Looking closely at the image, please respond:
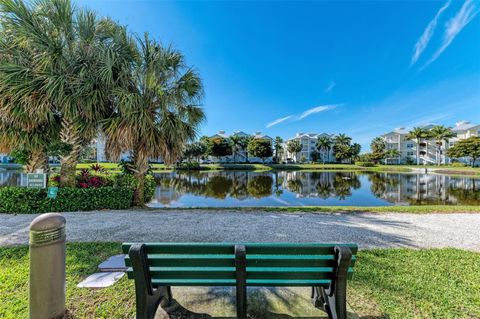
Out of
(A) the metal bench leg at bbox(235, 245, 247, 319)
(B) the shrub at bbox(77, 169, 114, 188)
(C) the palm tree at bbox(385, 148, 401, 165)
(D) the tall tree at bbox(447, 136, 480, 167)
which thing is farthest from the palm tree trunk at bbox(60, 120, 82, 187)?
(C) the palm tree at bbox(385, 148, 401, 165)

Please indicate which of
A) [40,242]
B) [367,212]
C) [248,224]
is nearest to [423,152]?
[367,212]

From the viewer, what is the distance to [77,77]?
682 centimetres

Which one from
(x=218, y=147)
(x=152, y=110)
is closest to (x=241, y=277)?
(x=152, y=110)

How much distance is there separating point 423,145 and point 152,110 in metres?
83.6

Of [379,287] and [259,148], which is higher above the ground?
[259,148]

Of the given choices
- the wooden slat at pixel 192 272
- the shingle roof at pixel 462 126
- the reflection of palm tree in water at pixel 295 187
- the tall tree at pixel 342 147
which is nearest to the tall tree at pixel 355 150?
the tall tree at pixel 342 147

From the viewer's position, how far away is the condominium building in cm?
6116

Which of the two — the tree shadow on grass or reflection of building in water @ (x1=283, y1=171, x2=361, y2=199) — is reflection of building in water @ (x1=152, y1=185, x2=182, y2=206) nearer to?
reflection of building in water @ (x1=283, y1=171, x2=361, y2=199)

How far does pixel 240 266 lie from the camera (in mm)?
1888

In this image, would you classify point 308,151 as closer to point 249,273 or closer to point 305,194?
point 305,194

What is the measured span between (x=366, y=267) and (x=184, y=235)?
3589 millimetres

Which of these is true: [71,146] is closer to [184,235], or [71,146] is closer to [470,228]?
[184,235]

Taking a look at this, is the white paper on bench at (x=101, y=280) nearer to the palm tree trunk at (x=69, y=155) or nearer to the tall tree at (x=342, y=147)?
the palm tree trunk at (x=69, y=155)

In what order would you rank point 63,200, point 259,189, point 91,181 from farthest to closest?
point 259,189 → point 91,181 → point 63,200
